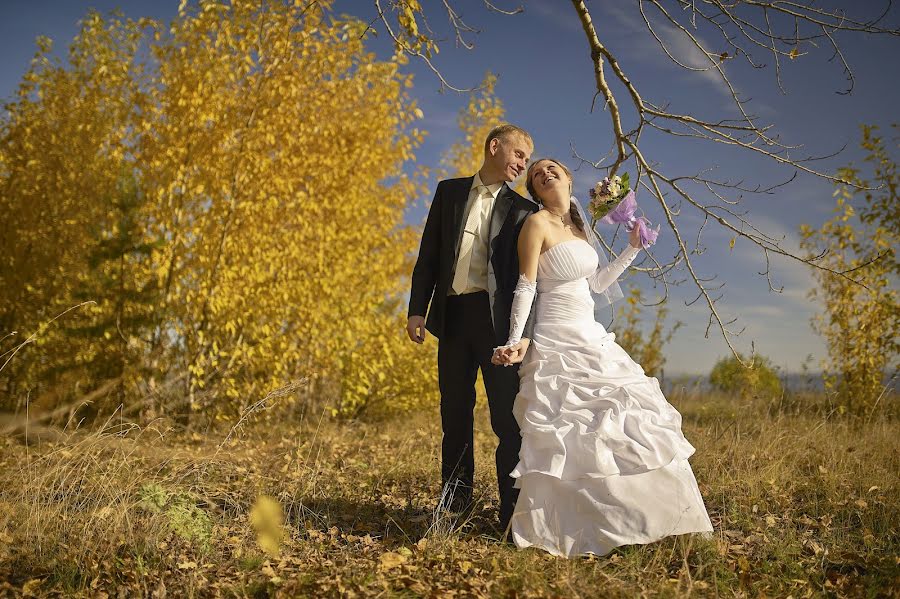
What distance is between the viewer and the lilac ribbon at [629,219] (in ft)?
11.4

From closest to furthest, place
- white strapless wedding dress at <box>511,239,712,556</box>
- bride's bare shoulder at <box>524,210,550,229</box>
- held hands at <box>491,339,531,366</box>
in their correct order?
white strapless wedding dress at <box>511,239,712,556</box>
held hands at <box>491,339,531,366</box>
bride's bare shoulder at <box>524,210,550,229</box>

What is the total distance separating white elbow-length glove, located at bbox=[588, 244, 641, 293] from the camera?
11.7 feet

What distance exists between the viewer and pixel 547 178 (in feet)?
11.0

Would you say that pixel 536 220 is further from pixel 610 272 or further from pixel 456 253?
pixel 610 272

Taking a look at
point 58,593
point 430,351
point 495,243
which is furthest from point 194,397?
point 495,243

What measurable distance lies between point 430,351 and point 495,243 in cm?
455

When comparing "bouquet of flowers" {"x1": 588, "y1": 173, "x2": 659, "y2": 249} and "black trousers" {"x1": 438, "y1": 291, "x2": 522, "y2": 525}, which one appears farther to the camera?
"bouquet of flowers" {"x1": 588, "y1": 173, "x2": 659, "y2": 249}

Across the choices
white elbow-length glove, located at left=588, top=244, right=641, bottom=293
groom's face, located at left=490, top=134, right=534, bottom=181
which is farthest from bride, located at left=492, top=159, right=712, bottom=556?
white elbow-length glove, located at left=588, top=244, right=641, bottom=293

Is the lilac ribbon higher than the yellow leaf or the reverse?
higher

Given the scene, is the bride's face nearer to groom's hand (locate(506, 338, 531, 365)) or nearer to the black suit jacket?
the black suit jacket

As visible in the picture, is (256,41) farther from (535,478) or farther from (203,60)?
(535,478)

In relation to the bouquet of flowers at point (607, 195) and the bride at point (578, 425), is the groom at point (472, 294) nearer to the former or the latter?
the bride at point (578, 425)

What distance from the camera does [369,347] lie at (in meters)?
7.12

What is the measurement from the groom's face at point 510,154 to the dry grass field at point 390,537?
176 centimetres
